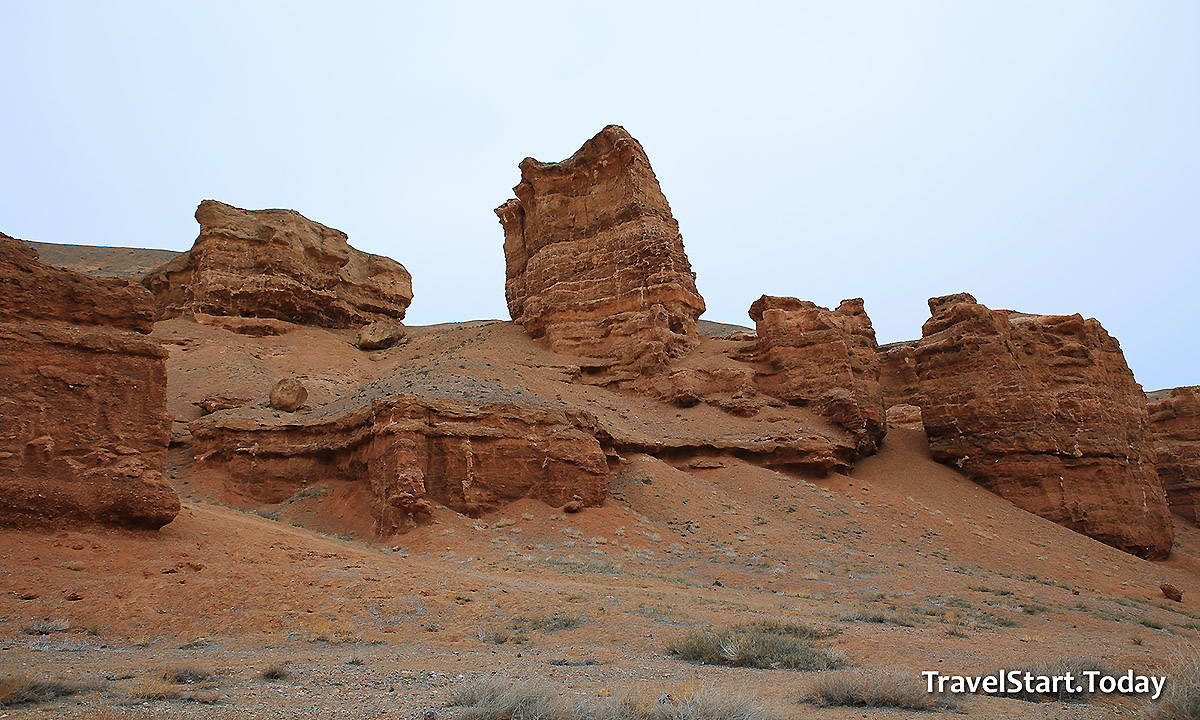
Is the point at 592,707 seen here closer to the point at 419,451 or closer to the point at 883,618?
the point at 883,618

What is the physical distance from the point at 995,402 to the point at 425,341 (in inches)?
1033

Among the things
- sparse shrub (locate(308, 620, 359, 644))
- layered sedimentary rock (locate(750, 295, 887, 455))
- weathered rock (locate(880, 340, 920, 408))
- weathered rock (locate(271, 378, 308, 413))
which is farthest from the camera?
weathered rock (locate(880, 340, 920, 408))

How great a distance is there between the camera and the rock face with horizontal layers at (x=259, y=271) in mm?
36938

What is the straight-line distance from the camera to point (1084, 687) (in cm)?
748

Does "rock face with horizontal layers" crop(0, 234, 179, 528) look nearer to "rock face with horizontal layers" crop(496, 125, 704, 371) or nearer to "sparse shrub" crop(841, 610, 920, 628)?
"sparse shrub" crop(841, 610, 920, 628)

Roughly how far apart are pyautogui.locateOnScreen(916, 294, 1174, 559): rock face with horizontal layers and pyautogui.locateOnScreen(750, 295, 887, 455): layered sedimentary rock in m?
2.33

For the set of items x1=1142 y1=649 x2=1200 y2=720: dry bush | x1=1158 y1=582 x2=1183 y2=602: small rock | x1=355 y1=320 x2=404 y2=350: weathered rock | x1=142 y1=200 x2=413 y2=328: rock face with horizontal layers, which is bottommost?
x1=1158 y1=582 x2=1183 y2=602: small rock

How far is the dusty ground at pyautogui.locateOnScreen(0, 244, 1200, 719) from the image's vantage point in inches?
288

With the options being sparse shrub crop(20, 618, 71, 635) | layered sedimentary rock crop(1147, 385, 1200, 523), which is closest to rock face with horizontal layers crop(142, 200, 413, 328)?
sparse shrub crop(20, 618, 71, 635)

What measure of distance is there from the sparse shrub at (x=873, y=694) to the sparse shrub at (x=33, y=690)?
617cm

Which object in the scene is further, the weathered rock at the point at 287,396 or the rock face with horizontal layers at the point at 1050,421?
the rock face with horizontal layers at the point at 1050,421

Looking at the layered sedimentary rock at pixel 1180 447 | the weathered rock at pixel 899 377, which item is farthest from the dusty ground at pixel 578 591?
the weathered rock at pixel 899 377

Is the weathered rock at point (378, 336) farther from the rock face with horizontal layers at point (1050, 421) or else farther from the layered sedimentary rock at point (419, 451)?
the rock face with horizontal layers at point (1050, 421)

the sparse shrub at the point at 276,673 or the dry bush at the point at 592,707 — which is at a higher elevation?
the dry bush at the point at 592,707
